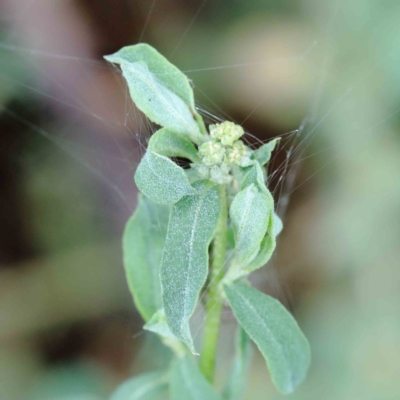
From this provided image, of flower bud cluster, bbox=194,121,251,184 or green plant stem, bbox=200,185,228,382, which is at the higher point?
flower bud cluster, bbox=194,121,251,184

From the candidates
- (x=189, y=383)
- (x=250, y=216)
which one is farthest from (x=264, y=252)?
(x=189, y=383)

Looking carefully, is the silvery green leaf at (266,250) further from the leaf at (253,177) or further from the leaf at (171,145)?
the leaf at (171,145)

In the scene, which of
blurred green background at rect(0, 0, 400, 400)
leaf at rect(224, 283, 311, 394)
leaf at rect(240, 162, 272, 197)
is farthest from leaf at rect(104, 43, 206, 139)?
blurred green background at rect(0, 0, 400, 400)

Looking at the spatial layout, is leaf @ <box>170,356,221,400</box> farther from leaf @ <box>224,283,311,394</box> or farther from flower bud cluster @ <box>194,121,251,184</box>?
flower bud cluster @ <box>194,121,251,184</box>

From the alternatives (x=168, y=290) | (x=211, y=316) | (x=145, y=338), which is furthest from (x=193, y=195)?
(x=145, y=338)

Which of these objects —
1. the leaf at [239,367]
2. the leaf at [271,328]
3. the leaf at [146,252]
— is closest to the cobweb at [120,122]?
the leaf at [239,367]

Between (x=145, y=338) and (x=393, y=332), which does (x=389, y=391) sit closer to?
(x=393, y=332)
